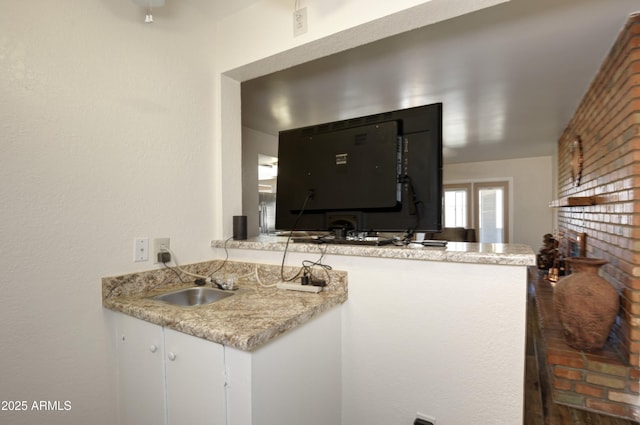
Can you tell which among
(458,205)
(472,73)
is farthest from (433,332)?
(458,205)

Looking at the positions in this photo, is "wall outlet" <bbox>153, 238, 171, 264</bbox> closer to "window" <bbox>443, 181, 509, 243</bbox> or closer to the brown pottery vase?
the brown pottery vase

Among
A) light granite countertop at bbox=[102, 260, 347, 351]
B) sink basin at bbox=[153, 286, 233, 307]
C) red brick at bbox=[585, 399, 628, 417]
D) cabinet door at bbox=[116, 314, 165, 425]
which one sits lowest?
red brick at bbox=[585, 399, 628, 417]

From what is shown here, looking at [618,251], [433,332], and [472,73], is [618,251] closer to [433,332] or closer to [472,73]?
[472,73]

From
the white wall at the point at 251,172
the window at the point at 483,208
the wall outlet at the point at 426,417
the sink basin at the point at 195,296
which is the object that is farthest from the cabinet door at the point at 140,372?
the window at the point at 483,208

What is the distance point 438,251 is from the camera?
1.19m

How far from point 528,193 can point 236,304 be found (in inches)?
275

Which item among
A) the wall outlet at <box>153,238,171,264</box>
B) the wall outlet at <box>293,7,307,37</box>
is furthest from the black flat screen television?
the wall outlet at <box>153,238,171,264</box>

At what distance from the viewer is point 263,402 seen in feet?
3.01

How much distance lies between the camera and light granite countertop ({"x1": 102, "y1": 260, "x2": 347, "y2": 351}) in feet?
3.08

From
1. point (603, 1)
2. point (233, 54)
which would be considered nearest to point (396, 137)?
point (233, 54)

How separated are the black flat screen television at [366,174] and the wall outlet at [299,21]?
46 centimetres

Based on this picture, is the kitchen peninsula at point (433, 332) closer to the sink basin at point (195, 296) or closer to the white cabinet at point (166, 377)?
the sink basin at point (195, 296)

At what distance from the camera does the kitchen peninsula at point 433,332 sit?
1.10 meters

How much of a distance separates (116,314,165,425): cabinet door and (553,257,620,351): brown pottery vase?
7.72 ft
